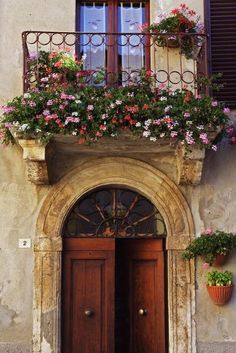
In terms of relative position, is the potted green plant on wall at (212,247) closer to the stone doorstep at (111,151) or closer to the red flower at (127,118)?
the stone doorstep at (111,151)

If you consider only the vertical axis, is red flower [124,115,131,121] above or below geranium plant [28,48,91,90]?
below

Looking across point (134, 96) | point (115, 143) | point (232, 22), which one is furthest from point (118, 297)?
point (232, 22)

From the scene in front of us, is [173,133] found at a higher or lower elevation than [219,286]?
higher

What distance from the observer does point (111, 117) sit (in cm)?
599

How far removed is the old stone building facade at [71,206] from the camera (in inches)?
257

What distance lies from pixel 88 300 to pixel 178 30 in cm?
360

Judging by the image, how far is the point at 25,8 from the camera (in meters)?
7.20

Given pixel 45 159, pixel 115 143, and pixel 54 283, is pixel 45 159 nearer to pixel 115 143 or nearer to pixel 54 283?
pixel 115 143

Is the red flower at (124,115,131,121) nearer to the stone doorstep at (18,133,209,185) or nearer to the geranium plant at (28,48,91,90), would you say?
the stone doorstep at (18,133,209,185)

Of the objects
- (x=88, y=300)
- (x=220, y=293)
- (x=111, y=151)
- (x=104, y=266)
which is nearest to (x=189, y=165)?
(x=111, y=151)

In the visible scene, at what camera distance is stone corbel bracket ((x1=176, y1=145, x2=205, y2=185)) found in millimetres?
6238

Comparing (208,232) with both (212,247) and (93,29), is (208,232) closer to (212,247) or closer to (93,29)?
(212,247)

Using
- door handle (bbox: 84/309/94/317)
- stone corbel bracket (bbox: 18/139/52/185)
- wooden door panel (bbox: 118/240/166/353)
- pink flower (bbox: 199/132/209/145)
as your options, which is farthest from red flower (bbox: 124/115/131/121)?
door handle (bbox: 84/309/94/317)

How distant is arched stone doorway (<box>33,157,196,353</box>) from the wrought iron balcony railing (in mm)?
1105
